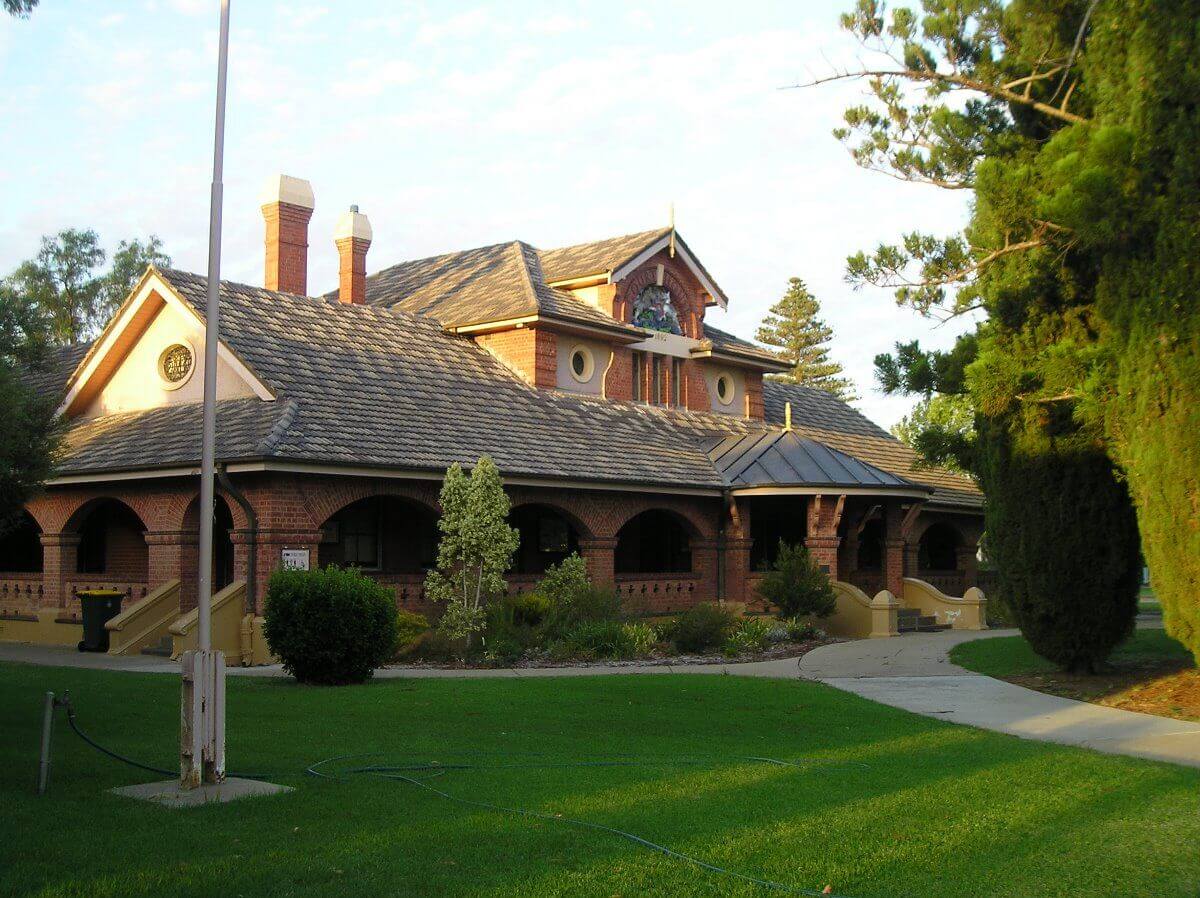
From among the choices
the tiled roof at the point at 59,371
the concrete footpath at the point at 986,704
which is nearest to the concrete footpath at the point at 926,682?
the concrete footpath at the point at 986,704

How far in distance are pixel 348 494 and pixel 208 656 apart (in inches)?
425

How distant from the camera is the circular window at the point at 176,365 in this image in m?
22.1

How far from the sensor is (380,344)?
78.6 ft

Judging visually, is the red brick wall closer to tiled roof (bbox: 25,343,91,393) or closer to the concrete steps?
tiled roof (bbox: 25,343,91,393)

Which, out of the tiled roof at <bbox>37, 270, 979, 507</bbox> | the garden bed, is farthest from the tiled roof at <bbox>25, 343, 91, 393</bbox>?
the garden bed

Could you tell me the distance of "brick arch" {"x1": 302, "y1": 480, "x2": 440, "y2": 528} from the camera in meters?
18.7

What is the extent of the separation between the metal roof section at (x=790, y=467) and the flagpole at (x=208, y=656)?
17.2 m

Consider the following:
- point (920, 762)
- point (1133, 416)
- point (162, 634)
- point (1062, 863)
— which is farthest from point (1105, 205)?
point (162, 634)

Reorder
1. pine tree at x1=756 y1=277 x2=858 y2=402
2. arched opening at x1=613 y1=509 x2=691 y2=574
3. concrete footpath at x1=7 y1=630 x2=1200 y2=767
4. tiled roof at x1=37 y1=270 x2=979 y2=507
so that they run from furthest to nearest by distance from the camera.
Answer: pine tree at x1=756 y1=277 x2=858 y2=402 < arched opening at x1=613 y1=509 x2=691 y2=574 < tiled roof at x1=37 y1=270 x2=979 y2=507 < concrete footpath at x1=7 y1=630 x2=1200 y2=767

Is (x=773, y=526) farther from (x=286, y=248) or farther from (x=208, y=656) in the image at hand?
(x=208, y=656)

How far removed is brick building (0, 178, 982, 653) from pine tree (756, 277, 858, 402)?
40942 mm

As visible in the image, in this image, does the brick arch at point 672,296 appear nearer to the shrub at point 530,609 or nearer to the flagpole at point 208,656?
the shrub at point 530,609

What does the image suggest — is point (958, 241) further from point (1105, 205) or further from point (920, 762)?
point (920, 762)

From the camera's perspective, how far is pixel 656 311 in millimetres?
28922
